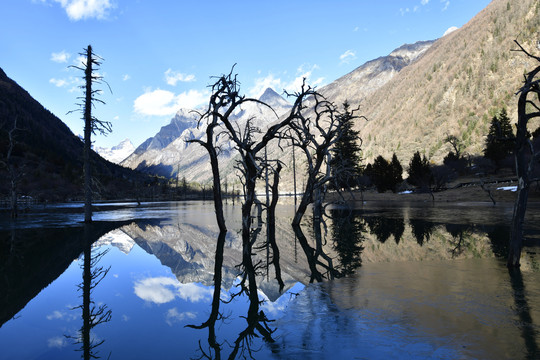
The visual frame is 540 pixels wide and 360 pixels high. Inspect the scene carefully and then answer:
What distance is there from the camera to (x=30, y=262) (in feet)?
36.1

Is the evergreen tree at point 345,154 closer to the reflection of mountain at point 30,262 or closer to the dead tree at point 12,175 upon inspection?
the reflection of mountain at point 30,262

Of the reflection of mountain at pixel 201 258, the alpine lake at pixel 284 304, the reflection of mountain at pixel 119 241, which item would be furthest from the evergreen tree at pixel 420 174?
the reflection of mountain at pixel 119 241

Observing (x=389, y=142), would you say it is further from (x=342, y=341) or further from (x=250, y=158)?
(x=342, y=341)

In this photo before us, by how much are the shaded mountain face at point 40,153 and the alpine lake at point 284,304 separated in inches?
1839

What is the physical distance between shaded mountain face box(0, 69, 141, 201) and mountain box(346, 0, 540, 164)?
110m

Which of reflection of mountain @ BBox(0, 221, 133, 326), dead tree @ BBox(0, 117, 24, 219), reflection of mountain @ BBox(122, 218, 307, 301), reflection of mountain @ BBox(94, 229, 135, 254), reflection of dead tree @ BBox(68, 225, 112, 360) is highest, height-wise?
dead tree @ BBox(0, 117, 24, 219)

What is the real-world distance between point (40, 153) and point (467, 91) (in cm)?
16884

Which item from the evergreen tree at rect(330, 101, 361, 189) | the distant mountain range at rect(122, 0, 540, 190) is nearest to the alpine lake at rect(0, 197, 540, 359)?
the evergreen tree at rect(330, 101, 361, 189)

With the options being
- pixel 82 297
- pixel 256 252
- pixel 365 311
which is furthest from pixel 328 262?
pixel 82 297

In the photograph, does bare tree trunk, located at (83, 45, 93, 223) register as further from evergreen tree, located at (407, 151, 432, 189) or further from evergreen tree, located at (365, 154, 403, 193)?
evergreen tree, located at (365, 154, 403, 193)

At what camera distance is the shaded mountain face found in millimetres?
91688

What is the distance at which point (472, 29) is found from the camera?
168750mm

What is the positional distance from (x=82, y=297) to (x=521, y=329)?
863cm

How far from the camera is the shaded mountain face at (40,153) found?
91.7 m
